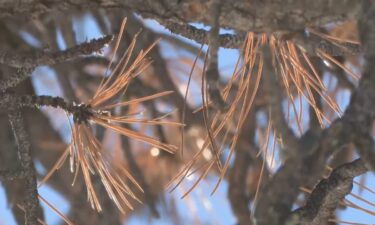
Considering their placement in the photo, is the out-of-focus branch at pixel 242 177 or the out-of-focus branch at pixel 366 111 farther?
the out-of-focus branch at pixel 242 177

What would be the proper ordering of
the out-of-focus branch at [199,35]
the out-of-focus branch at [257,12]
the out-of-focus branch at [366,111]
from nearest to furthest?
1. the out-of-focus branch at [366,111]
2. the out-of-focus branch at [257,12]
3. the out-of-focus branch at [199,35]

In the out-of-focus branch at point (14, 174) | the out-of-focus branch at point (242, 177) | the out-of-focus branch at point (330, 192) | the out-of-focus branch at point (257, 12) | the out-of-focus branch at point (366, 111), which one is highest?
the out-of-focus branch at point (257, 12)

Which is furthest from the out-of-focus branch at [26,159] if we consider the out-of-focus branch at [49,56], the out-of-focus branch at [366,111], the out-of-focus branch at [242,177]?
the out-of-focus branch at [242,177]

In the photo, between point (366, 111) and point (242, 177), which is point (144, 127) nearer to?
point (242, 177)

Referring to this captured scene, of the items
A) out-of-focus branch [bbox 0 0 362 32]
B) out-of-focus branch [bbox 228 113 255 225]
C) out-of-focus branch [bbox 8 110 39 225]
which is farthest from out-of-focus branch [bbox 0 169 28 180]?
out-of-focus branch [bbox 228 113 255 225]

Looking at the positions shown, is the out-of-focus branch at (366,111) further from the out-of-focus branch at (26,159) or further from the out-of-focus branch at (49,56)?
the out-of-focus branch at (26,159)

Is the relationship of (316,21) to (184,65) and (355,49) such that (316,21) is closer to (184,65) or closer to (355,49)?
(355,49)

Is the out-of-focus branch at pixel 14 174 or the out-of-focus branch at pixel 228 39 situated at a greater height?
the out-of-focus branch at pixel 228 39

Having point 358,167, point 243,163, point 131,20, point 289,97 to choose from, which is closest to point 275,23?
point 358,167

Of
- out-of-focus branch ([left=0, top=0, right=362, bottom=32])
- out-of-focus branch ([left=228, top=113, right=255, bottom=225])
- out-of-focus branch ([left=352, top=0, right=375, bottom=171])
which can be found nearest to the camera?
out-of-focus branch ([left=352, top=0, right=375, bottom=171])

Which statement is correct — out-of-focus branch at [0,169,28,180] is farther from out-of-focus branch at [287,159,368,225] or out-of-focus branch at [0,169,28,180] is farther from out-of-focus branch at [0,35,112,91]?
out-of-focus branch at [287,159,368,225]
